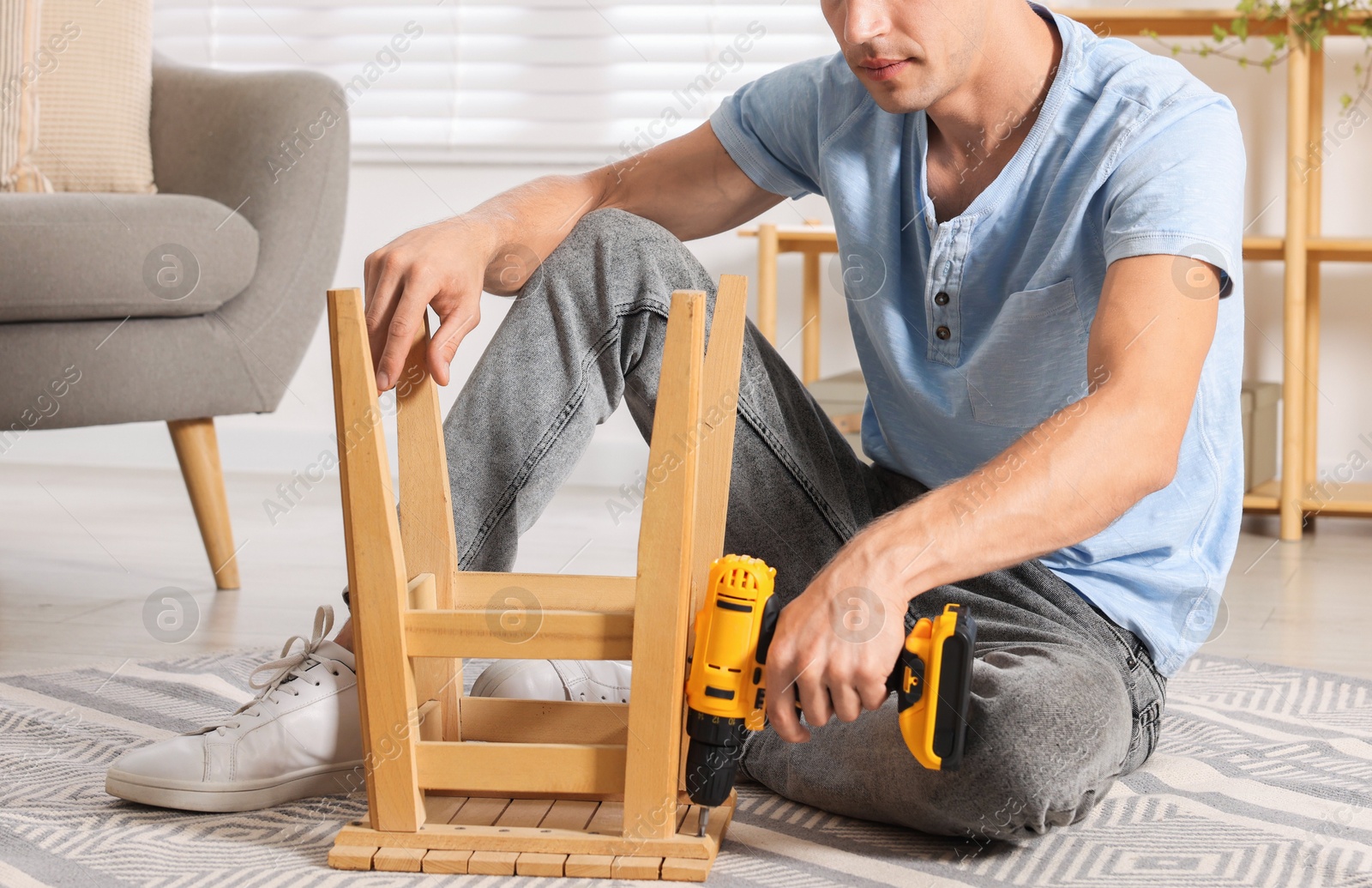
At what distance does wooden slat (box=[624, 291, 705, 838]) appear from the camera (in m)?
0.71

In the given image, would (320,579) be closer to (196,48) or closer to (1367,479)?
Result: (196,48)

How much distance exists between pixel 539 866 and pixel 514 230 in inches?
17.4

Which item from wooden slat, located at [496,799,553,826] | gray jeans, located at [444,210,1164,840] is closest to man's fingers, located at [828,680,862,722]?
gray jeans, located at [444,210,1164,840]

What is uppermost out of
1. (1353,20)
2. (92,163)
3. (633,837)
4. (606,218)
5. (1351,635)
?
(1353,20)

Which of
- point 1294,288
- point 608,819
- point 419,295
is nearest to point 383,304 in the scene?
point 419,295

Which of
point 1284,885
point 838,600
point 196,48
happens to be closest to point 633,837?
point 838,600

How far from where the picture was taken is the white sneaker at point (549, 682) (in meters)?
0.96

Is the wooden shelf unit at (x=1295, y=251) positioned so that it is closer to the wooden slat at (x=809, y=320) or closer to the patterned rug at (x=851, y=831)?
the wooden slat at (x=809, y=320)

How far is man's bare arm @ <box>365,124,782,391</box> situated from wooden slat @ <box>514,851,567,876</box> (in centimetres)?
28

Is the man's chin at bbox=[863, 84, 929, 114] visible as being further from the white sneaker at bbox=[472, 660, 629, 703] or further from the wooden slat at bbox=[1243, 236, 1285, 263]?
the wooden slat at bbox=[1243, 236, 1285, 263]

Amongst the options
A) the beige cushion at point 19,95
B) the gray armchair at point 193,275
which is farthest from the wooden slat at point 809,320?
the beige cushion at point 19,95

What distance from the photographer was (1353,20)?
6.51 feet

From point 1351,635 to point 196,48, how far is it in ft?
7.61

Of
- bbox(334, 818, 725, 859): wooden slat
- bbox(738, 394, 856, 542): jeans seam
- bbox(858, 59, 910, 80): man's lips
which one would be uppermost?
bbox(858, 59, 910, 80): man's lips
